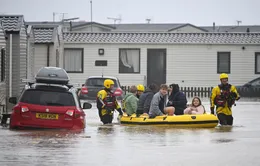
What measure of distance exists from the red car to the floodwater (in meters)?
0.33

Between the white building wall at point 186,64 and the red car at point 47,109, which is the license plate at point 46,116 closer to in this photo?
the red car at point 47,109

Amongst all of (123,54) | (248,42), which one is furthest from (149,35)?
(248,42)

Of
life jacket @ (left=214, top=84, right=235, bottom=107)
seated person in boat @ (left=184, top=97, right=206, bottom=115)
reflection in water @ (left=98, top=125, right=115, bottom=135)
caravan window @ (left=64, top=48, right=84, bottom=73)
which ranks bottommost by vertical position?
reflection in water @ (left=98, top=125, right=115, bottom=135)

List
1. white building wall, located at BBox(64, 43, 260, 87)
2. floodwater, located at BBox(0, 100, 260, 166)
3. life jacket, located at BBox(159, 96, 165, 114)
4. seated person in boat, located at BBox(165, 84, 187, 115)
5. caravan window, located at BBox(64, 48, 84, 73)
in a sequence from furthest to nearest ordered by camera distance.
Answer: caravan window, located at BBox(64, 48, 84, 73), white building wall, located at BBox(64, 43, 260, 87), seated person in boat, located at BBox(165, 84, 187, 115), life jacket, located at BBox(159, 96, 165, 114), floodwater, located at BBox(0, 100, 260, 166)

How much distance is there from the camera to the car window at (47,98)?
23.3 m

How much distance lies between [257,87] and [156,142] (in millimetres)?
37179

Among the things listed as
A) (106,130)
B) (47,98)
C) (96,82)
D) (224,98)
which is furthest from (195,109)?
(96,82)

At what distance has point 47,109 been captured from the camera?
23.1m

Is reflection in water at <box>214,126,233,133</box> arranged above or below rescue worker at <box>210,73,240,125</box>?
below

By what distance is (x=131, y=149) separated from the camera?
1894 centimetres

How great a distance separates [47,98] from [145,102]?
4.68 meters

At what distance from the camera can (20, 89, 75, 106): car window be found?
2328cm

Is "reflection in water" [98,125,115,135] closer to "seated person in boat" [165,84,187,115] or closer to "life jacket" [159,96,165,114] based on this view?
"life jacket" [159,96,165,114]

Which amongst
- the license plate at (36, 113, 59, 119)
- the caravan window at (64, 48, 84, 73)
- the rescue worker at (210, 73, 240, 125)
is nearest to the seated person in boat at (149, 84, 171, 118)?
the rescue worker at (210, 73, 240, 125)
